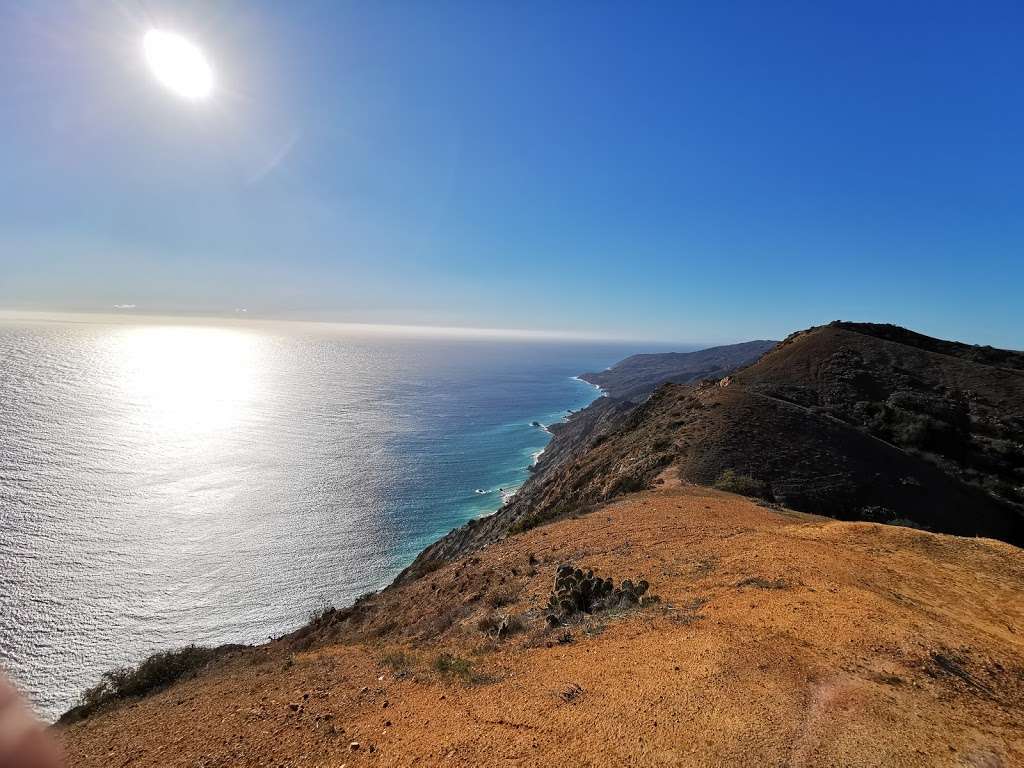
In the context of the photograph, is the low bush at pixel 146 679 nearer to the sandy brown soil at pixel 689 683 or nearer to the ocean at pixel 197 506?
the sandy brown soil at pixel 689 683

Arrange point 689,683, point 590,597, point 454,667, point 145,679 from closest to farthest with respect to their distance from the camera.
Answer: point 689,683 → point 454,667 → point 590,597 → point 145,679

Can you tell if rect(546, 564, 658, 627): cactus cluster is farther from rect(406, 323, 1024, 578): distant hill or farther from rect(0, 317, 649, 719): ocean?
rect(0, 317, 649, 719): ocean

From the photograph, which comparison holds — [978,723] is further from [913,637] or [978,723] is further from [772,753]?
[772,753]

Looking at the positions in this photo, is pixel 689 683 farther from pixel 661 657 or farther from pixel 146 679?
pixel 146 679

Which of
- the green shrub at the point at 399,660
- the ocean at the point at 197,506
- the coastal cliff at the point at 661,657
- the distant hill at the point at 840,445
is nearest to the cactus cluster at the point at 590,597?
the coastal cliff at the point at 661,657

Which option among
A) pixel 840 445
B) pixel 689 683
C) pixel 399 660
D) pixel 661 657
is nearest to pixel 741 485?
pixel 840 445

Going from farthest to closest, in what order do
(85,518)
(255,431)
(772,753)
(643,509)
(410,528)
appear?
(255,431) → (410,528) → (85,518) → (643,509) → (772,753)

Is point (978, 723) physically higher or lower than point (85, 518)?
higher

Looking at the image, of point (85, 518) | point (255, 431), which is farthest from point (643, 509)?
point (255, 431)
